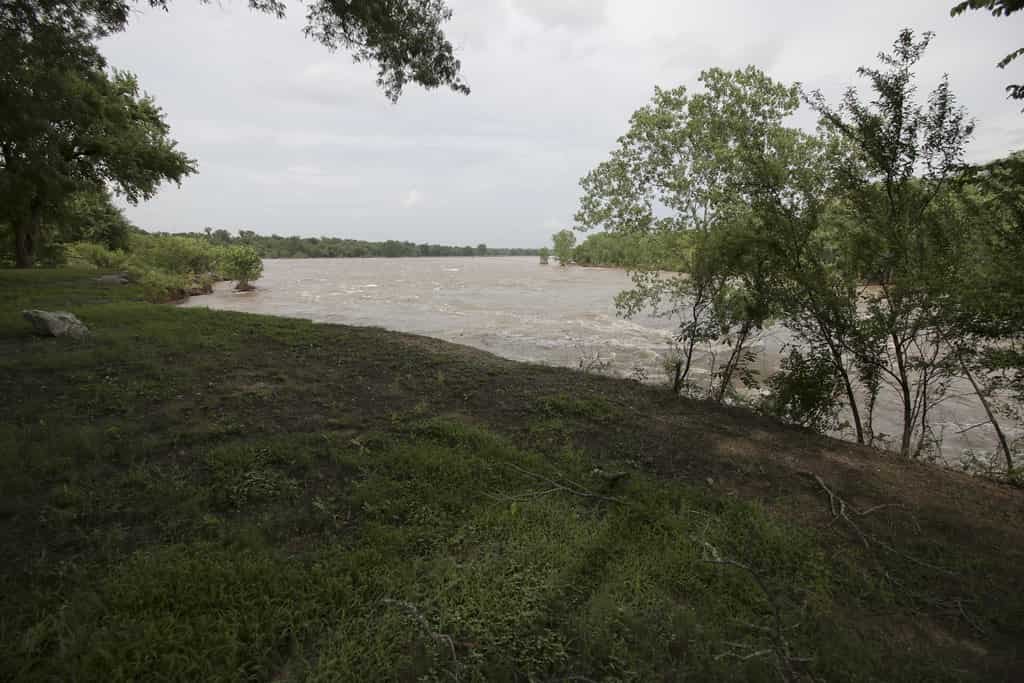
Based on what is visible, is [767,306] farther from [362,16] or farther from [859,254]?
[362,16]

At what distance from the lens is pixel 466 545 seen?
314 cm

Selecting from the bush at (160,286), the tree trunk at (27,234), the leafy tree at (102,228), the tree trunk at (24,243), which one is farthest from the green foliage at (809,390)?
the leafy tree at (102,228)

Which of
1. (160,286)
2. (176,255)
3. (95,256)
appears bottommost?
(160,286)

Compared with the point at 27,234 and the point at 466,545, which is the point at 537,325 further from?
the point at 27,234

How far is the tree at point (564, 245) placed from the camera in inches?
3312

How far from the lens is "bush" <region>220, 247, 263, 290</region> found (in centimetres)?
2970

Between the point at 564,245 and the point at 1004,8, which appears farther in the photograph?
the point at 564,245

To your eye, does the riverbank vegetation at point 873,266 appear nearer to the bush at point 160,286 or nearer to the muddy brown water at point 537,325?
the muddy brown water at point 537,325

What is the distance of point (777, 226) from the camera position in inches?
229

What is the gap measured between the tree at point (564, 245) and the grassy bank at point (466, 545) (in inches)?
3181

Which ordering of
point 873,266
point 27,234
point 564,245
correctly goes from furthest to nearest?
point 564,245
point 27,234
point 873,266

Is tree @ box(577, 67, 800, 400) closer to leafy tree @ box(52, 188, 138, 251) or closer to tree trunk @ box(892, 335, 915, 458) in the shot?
tree trunk @ box(892, 335, 915, 458)

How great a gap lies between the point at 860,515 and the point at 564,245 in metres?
83.7

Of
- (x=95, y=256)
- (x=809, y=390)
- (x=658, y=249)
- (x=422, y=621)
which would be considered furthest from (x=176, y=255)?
(x=809, y=390)
